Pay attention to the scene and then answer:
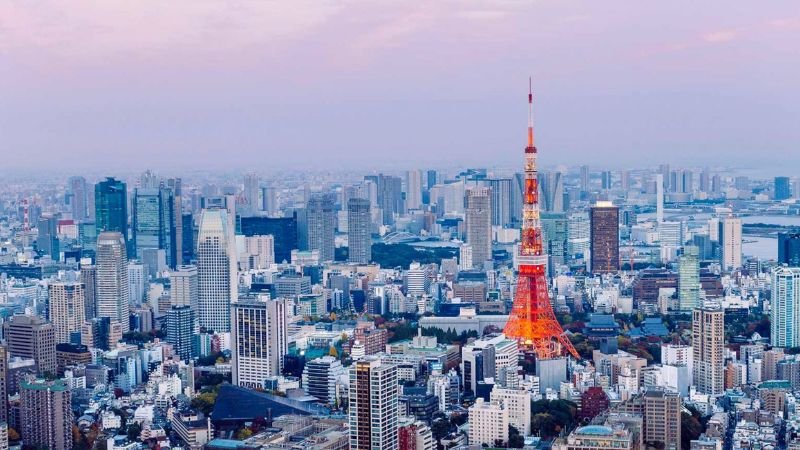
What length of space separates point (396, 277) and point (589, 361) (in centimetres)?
772

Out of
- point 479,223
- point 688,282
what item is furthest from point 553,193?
point 688,282

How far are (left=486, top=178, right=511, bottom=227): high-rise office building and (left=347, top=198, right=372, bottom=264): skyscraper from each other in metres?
2.69

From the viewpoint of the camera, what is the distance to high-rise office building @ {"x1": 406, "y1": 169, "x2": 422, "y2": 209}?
83.8ft

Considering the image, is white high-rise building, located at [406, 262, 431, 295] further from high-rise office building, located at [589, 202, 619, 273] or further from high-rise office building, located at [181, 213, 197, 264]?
high-rise office building, located at [181, 213, 197, 264]

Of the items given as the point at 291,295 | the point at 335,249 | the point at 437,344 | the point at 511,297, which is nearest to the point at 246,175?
the point at 335,249

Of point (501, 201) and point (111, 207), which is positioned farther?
point (501, 201)

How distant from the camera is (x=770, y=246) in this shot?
20.4 metres

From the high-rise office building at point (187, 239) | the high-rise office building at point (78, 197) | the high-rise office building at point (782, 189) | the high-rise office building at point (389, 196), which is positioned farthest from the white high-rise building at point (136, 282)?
the high-rise office building at point (782, 189)

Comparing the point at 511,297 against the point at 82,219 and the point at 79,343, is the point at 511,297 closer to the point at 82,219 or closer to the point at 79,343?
the point at 79,343

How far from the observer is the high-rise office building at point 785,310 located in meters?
14.1

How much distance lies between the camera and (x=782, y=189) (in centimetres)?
2380

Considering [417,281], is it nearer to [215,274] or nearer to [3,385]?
[215,274]

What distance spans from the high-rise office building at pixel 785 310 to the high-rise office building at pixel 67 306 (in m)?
8.93

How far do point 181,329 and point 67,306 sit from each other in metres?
1.78
